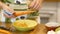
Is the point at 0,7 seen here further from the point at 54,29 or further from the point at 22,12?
the point at 54,29

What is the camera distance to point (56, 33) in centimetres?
86

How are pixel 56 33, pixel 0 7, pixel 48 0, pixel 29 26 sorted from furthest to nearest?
pixel 48 0 < pixel 0 7 < pixel 29 26 < pixel 56 33

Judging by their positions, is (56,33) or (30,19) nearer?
(56,33)

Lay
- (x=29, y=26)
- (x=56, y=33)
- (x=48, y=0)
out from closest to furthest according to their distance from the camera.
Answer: (x=56, y=33) < (x=29, y=26) < (x=48, y=0)

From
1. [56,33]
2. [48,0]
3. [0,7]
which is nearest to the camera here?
[56,33]

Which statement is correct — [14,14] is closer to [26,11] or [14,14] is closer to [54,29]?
[26,11]

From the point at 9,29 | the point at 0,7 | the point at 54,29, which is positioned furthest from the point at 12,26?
the point at 54,29

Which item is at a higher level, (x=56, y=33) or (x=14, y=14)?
(x=14, y=14)

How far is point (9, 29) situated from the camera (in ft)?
3.22

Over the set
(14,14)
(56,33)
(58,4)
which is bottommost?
(56,33)

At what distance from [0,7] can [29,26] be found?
10.0 inches

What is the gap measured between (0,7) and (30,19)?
0.23 metres

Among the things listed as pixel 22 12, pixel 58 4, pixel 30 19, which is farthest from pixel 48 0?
pixel 22 12

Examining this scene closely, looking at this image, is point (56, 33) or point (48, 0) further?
point (48, 0)
